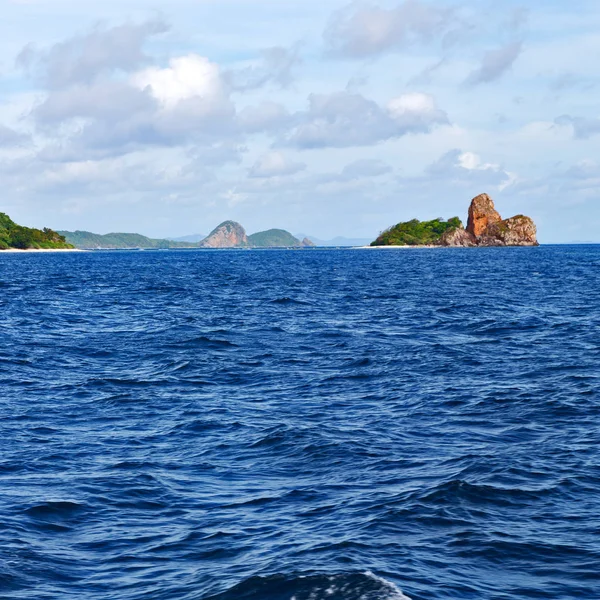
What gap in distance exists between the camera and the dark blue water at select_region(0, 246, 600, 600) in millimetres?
12211

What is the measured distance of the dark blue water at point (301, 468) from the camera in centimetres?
1221

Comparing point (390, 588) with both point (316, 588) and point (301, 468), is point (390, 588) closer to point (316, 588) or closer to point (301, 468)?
point (316, 588)

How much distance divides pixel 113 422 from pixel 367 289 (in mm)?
57902

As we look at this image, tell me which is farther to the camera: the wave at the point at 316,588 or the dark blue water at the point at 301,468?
the dark blue water at the point at 301,468

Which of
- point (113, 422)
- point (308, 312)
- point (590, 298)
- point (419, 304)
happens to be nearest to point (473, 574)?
point (113, 422)

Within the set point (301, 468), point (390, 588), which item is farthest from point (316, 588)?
point (301, 468)

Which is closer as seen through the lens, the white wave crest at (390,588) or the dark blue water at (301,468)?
the white wave crest at (390,588)

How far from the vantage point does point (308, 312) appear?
2146 inches

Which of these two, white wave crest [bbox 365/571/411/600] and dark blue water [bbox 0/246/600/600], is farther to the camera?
dark blue water [bbox 0/246/600/600]

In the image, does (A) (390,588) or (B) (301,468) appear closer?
(A) (390,588)

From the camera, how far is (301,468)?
17922 millimetres

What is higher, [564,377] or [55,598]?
[564,377]

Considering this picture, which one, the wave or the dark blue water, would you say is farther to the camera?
the dark blue water

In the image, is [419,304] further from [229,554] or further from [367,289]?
[229,554]
